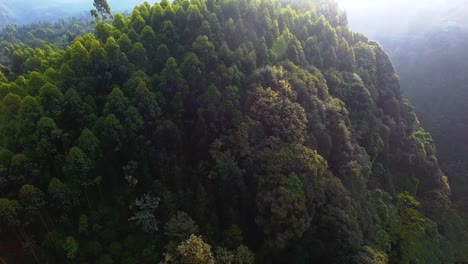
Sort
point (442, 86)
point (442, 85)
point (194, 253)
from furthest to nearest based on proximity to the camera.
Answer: point (442, 85)
point (442, 86)
point (194, 253)

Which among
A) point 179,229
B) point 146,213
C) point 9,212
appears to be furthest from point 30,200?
point 179,229

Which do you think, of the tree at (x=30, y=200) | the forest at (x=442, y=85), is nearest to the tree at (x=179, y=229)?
the tree at (x=30, y=200)

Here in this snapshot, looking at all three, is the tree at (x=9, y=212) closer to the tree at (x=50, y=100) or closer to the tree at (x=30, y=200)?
the tree at (x=30, y=200)

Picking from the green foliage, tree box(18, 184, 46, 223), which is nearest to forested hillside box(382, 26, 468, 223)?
the green foliage

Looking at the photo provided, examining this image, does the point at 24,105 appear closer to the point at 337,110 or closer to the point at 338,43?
the point at 337,110

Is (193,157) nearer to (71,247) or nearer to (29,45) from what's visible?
(71,247)

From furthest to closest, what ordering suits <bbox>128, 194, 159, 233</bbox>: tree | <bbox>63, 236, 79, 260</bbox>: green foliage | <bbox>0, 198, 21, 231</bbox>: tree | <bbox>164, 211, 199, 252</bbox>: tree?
<bbox>128, 194, 159, 233</bbox>: tree → <bbox>164, 211, 199, 252</bbox>: tree → <bbox>63, 236, 79, 260</bbox>: green foliage → <bbox>0, 198, 21, 231</bbox>: tree

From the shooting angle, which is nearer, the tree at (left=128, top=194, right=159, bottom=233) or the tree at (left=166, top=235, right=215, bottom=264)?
the tree at (left=166, top=235, right=215, bottom=264)

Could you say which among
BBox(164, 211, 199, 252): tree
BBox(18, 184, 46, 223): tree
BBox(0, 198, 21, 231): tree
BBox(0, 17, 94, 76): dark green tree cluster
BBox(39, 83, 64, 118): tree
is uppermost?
BBox(0, 17, 94, 76): dark green tree cluster

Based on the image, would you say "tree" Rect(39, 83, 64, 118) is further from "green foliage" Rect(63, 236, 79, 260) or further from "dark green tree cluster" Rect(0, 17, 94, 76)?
"dark green tree cluster" Rect(0, 17, 94, 76)
